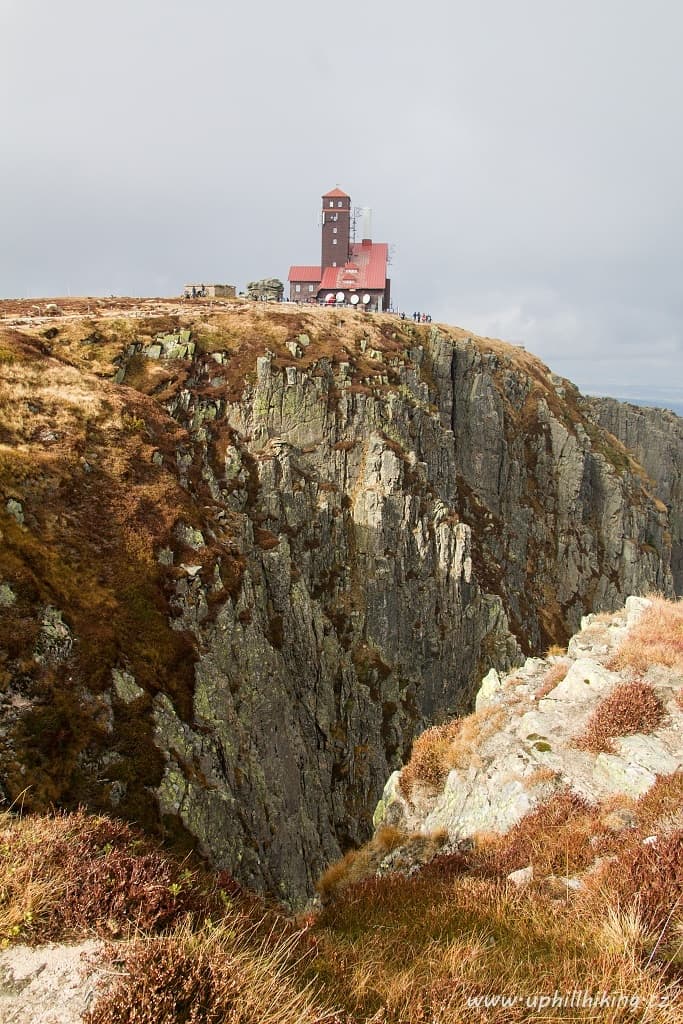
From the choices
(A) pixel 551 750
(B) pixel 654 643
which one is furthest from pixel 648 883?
(B) pixel 654 643

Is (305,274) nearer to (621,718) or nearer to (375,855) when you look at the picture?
(621,718)

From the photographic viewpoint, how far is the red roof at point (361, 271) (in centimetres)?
9744

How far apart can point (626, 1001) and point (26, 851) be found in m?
7.43

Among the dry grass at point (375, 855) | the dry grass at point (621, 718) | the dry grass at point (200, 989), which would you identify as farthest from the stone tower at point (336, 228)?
the dry grass at point (200, 989)

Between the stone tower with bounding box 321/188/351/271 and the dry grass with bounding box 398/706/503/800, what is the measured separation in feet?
325

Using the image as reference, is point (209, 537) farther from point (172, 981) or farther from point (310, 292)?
point (310, 292)

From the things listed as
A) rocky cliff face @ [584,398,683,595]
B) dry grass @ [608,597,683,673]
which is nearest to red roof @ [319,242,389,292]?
rocky cliff face @ [584,398,683,595]

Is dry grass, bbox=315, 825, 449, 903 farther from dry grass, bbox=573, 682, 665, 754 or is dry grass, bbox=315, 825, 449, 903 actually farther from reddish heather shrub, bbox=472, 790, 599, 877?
dry grass, bbox=573, 682, 665, 754

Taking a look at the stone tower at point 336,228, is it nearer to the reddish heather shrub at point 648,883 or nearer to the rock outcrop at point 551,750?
the rock outcrop at point 551,750

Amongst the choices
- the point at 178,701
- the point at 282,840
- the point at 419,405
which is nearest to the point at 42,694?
the point at 178,701

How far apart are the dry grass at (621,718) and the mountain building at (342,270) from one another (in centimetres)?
9146

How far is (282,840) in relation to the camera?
1044 inches

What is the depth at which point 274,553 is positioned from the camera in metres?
42.0

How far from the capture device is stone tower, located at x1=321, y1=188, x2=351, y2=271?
97.4 m
